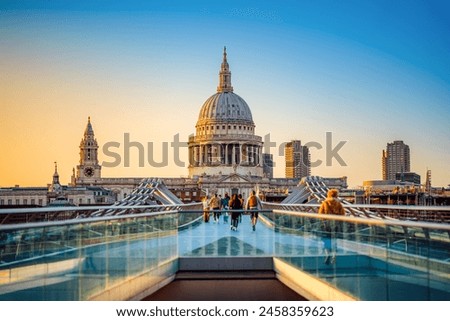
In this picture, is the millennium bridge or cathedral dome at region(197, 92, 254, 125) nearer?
the millennium bridge

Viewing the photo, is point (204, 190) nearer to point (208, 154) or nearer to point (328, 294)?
point (208, 154)

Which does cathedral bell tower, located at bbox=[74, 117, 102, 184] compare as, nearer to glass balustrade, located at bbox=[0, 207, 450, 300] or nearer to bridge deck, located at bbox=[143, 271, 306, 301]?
bridge deck, located at bbox=[143, 271, 306, 301]

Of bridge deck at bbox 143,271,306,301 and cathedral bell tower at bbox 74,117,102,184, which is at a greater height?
cathedral bell tower at bbox 74,117,102,184

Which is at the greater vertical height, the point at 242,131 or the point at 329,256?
the point at 242,131

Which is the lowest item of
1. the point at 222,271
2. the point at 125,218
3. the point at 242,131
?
the point at 222,271

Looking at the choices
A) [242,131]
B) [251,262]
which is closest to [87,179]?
[242,131]

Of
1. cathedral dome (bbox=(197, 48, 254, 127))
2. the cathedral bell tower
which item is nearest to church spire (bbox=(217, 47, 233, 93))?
cathedral dome (bbox=(197, 48, 254, 127))
